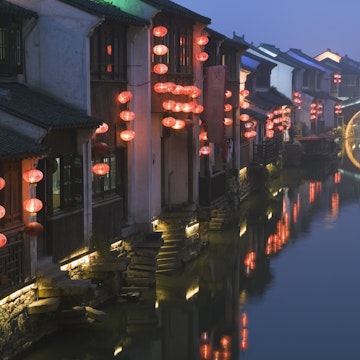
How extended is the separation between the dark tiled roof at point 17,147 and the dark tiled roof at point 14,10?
4.17 meters

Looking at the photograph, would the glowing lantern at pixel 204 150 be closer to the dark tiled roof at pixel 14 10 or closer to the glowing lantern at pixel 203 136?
the glowing lantern at pixel 203 136

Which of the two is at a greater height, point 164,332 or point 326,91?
point 326,91

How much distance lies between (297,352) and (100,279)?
6.24 meters

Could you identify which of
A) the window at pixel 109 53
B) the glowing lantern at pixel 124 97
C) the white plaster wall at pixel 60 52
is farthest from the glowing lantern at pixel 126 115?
the white plaster wall at pixel 60 52

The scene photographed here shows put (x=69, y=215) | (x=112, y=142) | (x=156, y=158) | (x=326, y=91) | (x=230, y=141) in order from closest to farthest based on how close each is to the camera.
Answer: (x=69, y=215)
(x=112, y=142)
(x=156, y=158)
(x=230, y=141)
(x=326, y=91)

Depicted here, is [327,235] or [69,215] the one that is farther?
[327,235]

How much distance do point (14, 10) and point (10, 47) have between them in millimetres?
1068

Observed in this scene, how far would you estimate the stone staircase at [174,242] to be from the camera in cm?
2938

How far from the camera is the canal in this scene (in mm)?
21016

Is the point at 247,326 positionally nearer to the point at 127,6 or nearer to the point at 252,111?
the point at 127,6

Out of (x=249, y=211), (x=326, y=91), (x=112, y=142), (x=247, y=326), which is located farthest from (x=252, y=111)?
(x=326, y=91)

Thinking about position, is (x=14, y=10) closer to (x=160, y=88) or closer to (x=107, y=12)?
(x=107, y=12)

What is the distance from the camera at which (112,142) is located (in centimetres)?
2666

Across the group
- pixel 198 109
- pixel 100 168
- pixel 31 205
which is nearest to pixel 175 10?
pixel 198 109
